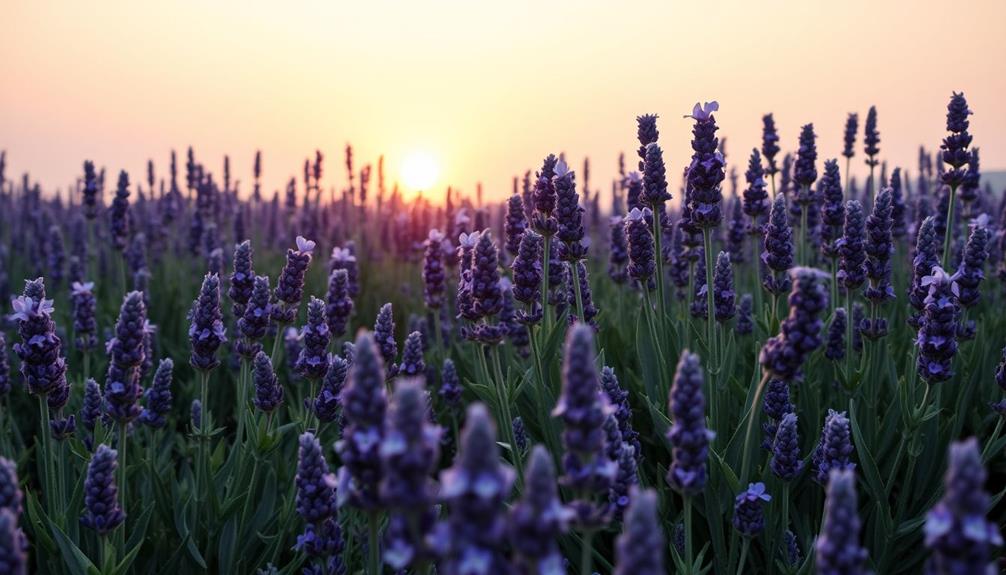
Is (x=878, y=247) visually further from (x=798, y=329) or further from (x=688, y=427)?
(x=688, y=427)

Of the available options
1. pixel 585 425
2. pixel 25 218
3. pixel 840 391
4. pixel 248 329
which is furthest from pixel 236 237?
pixel 585 425

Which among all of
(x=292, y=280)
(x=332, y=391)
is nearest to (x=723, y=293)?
(x=332, y=391)

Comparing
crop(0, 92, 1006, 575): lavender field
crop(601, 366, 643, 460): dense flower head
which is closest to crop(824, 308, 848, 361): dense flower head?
crop(0, 92, 1006, 575): lavender field

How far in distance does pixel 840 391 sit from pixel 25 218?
16.1 metres

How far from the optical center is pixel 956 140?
572 cm

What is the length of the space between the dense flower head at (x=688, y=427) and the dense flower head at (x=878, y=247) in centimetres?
291

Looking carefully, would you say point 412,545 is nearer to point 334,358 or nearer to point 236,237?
point 334,358

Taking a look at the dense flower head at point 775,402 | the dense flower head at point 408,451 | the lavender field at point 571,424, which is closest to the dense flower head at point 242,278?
the lavender field at point 571,424

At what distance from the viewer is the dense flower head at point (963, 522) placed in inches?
64.4

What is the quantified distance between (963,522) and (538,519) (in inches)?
34.7

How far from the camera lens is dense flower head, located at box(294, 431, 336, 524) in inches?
116

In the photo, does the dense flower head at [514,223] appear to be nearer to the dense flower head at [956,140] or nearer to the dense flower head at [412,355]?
the dense flower head at [412,355]

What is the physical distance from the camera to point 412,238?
1248 cm

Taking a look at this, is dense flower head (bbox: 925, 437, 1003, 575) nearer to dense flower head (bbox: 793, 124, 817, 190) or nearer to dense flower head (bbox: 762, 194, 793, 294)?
dense flower head (bbox: 762, 194, 793, 294)
